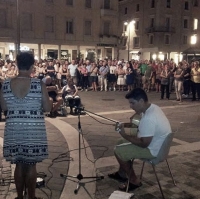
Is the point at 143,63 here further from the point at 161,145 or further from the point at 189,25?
the point at 189,25

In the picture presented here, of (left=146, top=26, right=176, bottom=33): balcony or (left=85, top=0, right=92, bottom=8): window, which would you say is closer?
(left=85, top=0, right=92, bottom=8): window

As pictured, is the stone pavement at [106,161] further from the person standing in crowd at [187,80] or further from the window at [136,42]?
the window at [136,42]

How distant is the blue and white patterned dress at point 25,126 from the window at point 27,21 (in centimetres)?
2953

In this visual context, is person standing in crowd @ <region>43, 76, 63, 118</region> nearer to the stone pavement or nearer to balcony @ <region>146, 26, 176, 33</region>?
the stone pavement

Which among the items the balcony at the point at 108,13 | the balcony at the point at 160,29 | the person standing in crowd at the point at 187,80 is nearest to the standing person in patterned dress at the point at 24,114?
the person standing in crowd at the point at 187,80

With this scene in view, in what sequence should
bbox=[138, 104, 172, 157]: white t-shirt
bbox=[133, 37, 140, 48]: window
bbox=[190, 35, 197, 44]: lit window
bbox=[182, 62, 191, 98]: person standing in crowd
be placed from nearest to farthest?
bbox=[138, 104, 172, 157]: white t-shirt, bbox=[182, 62, 191, 98]: person standing in crowd, bbox=[190, 35, 197, 44]: lit window, bbox=[133, 37, 140, 48]: window

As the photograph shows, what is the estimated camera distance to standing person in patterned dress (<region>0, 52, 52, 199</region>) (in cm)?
329

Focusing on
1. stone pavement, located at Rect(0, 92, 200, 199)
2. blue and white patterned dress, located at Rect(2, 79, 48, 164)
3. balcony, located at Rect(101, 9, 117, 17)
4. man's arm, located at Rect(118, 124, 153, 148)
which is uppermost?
balcony, located at Rect(101, 9, 117, 17)

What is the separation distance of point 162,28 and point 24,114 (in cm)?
4407

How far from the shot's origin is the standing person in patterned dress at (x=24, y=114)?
3.29 metres

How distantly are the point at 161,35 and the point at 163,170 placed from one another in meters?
42.4

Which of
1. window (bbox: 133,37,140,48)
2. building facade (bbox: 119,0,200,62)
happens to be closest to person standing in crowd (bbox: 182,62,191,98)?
building facade (bbox: 119,0,200,62)

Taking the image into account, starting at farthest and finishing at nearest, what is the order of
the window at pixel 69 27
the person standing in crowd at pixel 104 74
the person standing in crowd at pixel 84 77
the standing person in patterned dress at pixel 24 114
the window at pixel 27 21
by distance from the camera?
1. the window at pixel 69 27
2. the window at pixel 27 21
3. the person standing in crowd at pixel 84 77
4. the person standing in crowd at pixel 104 74
5. the standing person in patterned dress at pixel 24 114

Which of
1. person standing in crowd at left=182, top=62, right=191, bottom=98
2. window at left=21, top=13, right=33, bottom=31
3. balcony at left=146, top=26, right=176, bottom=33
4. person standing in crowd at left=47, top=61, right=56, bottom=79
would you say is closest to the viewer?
person standing in crowd at left=182, top=62, right=191, bottom=98
